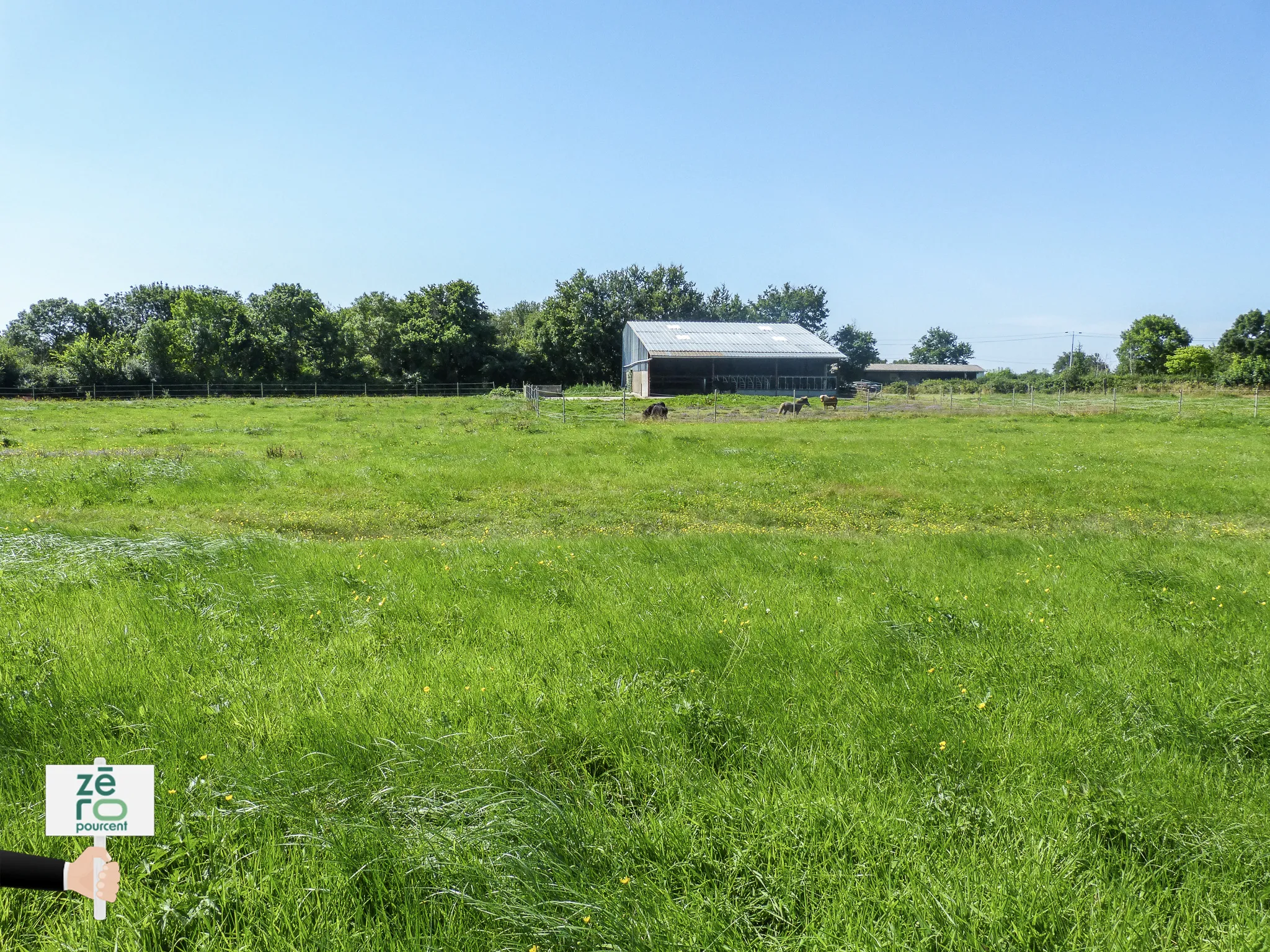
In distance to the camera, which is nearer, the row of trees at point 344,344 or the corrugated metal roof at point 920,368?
the row of trees at point 344,344

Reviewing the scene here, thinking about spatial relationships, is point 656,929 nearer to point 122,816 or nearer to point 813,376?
point 122,816

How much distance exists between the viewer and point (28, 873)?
1.35 metres

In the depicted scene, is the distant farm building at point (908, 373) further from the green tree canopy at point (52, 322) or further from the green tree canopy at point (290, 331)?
the green tree canopy at point (52, 322)

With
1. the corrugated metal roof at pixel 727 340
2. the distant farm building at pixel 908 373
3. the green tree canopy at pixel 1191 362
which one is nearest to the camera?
the corrugated metal roof at pixel 727 340

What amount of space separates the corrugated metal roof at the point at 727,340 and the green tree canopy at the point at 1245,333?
45.6 m

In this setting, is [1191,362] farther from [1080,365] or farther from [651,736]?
[651,736]

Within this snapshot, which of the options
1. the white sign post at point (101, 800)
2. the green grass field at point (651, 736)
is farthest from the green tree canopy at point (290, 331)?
the white sign post at point (101, 800)

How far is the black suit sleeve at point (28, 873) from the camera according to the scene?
1.32 metres

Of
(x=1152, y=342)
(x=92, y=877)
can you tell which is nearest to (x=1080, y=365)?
(x=1152, y=342)

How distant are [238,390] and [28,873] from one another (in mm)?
64760

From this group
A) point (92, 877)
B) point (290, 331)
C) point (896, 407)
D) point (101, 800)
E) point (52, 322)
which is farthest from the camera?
point (52, 322)

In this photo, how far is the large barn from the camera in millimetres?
58812

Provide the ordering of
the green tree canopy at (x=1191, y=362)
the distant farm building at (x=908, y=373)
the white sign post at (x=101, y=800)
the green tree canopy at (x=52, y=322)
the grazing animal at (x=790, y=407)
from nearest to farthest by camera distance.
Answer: the white sign post at (x=101, y=800) → the grazing animal at (x=790, y=407) → the green tree canopy at (x=1191, y=362) → the green tree canopy at (x=52, y=322) → the distant farm building at (x=908, y=373)

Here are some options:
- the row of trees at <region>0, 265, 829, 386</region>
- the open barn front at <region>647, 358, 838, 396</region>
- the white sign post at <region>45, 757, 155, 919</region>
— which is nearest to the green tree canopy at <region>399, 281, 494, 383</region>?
the row of trees at <region>0, 265, 829, 386</region>
